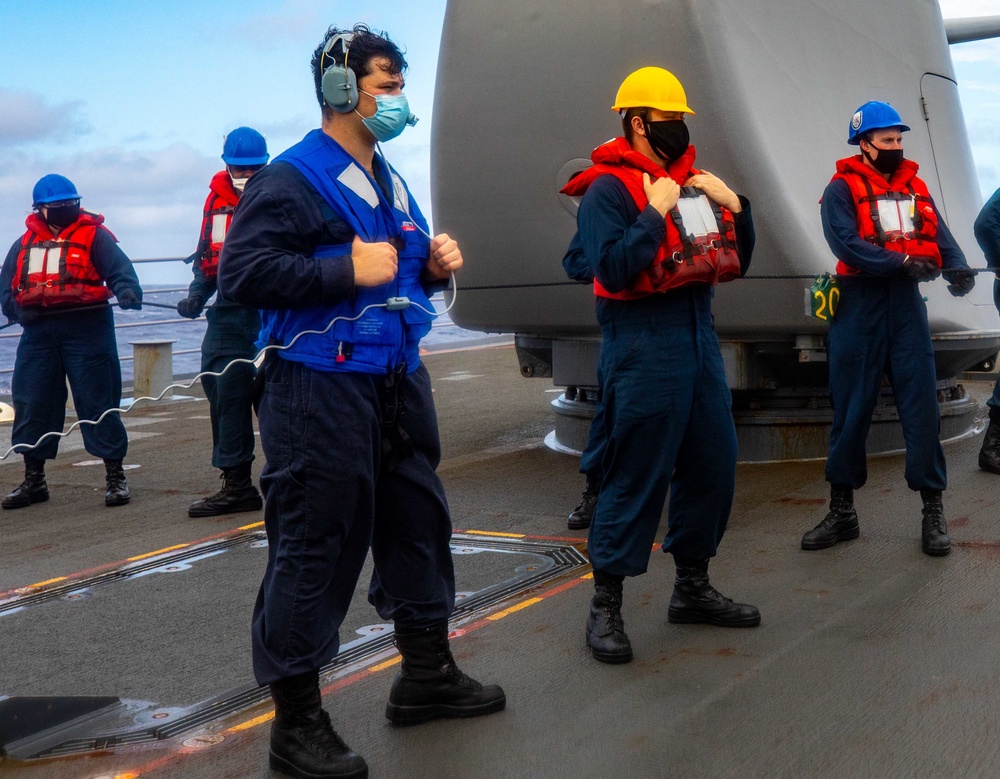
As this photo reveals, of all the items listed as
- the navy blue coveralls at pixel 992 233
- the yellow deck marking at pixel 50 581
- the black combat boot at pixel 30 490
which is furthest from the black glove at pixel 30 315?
the navy blue coveralls at pixel 992 233

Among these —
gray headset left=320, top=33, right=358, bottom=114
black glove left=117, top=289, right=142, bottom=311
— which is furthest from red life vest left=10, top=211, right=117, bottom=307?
gray headset left=320, top=33, right=358, bottom=114

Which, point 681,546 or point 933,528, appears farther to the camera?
point 933,528

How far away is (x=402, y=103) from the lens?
9.99 feet

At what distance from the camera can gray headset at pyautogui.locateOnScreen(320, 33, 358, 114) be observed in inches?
118

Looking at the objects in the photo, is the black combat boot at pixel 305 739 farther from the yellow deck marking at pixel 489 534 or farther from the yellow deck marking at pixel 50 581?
the yellow deck marking at pixel 489 534

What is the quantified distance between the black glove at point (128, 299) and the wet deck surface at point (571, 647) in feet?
3.81

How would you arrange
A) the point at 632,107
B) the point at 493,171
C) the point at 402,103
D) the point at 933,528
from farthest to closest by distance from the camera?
the point at 493,171
the point at 933,528
the point at 632,107
the point at 402,103

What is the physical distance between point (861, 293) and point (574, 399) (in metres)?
3.03

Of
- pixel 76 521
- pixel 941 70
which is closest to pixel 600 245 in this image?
pixel 76 521

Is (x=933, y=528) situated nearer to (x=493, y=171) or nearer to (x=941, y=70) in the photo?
(x=493, y=171)

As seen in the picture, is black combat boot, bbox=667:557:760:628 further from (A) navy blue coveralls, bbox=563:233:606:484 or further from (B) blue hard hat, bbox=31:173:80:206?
(B) blue hard hat, bbox=31:173:80:206

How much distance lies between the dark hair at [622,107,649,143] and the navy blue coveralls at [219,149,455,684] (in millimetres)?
1252

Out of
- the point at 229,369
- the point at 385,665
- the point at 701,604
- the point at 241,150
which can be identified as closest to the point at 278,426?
the point at 385,665

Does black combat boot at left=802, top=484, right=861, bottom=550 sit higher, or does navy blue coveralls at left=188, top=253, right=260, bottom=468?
navy blue coveralls at left=188, top=253, right=260, bottom=468
